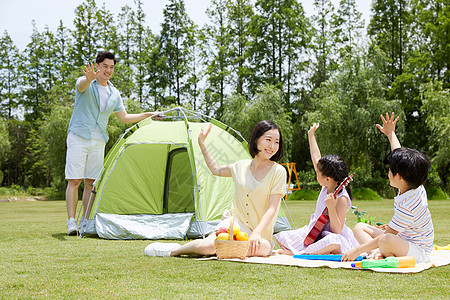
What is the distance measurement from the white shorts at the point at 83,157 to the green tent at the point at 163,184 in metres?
0.22

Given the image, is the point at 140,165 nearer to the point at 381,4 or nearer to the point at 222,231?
the point at 222,231

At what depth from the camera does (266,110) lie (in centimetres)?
2248

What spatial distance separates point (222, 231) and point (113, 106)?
2.93 metres

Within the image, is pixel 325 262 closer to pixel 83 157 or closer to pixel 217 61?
pixel 83 157

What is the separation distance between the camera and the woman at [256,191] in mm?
3924

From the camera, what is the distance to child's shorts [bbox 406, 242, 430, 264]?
3.46m

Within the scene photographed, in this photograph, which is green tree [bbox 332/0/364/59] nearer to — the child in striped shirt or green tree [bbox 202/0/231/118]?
green tree [bbox 202/0/231/118]

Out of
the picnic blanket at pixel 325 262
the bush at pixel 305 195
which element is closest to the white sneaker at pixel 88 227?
the picnic blanket at pixel 325 262

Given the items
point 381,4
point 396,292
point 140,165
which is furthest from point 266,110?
point 396,292

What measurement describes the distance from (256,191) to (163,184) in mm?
3124

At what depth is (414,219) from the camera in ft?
11.1

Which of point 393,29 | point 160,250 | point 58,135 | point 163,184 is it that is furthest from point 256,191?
point 393,29

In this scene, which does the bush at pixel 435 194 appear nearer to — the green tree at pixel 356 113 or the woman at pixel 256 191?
the green tree at pixel 356 113

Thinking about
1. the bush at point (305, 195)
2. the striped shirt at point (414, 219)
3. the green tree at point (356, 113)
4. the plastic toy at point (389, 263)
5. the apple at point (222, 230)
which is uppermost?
the green tree at point (356, 113)
